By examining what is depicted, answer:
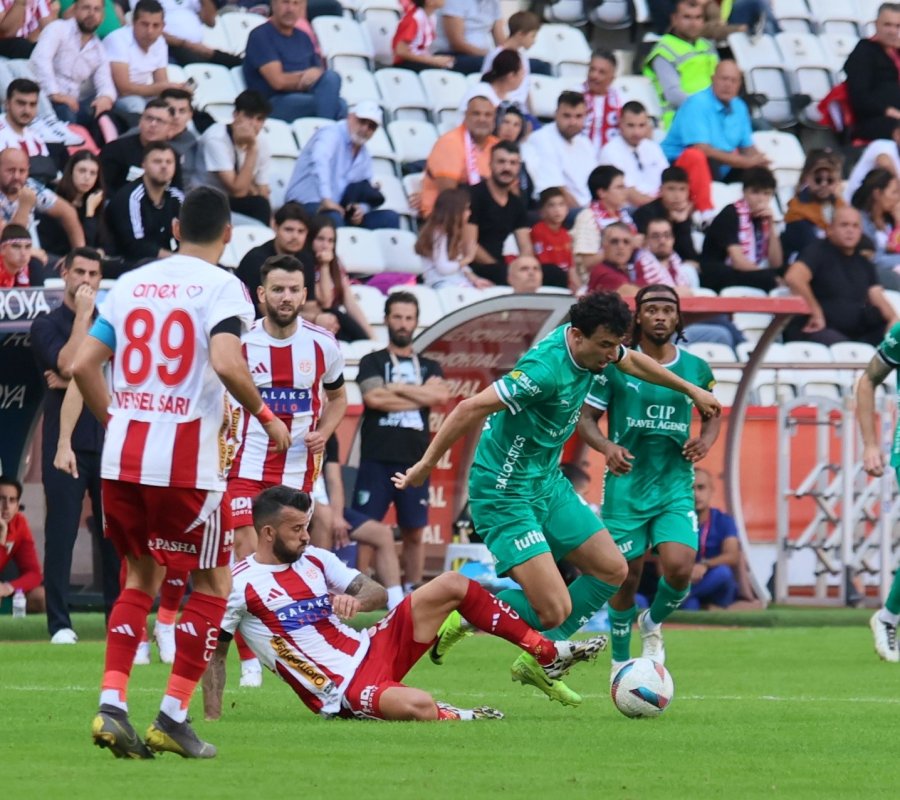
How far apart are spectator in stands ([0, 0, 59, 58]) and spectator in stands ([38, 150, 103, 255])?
208 centimetres

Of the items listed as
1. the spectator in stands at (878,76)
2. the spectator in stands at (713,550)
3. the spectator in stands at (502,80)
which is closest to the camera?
the spectator in stands at (713,550)

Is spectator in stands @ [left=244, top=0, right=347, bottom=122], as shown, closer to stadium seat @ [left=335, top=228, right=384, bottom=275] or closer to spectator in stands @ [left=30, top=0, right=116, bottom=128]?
stadium seat @ [left=335, top=228, right=384, bottom=275]

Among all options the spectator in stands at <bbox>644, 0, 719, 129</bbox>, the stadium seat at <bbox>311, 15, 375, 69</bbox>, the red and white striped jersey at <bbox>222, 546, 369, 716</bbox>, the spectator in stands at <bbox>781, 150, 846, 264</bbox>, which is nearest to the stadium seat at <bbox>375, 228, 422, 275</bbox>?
A: the stadium seat at <bbox>311, 15, 375, 69</bbox>

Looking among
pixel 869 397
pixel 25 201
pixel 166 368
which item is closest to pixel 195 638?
pixel 166 368

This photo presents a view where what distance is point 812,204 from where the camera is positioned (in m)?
20.4

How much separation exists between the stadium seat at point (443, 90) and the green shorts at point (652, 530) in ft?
32.2

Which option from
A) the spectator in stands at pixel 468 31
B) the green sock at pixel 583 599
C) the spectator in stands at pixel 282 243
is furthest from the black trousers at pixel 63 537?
the spectator in stands at pixel 468 31

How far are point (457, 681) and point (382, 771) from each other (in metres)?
4.35

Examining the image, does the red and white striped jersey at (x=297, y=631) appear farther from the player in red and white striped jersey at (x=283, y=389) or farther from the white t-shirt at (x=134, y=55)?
the white t-shirt at (x=134, y=55)

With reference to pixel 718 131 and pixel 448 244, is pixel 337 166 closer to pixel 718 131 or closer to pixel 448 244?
pixel 448 244

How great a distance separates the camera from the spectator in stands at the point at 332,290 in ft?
50.5

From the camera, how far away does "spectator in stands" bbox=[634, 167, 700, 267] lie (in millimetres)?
18906

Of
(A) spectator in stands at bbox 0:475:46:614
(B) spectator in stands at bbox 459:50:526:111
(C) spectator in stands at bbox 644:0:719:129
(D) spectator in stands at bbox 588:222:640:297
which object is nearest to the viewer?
(A) spectator in stands at bbox 0:475:46:614

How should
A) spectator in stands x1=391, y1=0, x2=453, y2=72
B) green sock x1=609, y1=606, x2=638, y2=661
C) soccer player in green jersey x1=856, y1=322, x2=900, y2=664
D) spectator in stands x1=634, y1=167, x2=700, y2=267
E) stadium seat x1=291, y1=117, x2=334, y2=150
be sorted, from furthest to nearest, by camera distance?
1. spectator in stands x1=391, y1=0, x2=453, y2=72
2. spectator in stands x1=634, y1=167, x2=700, y2=267
3. stadium seat x1=291, y1=117, x2=334, y2=150
4. soccer player in green jersey x1=856, y1=322, x2=900, y2=664
5. green sock x1=609, y1=606, x2=638, y2=661
